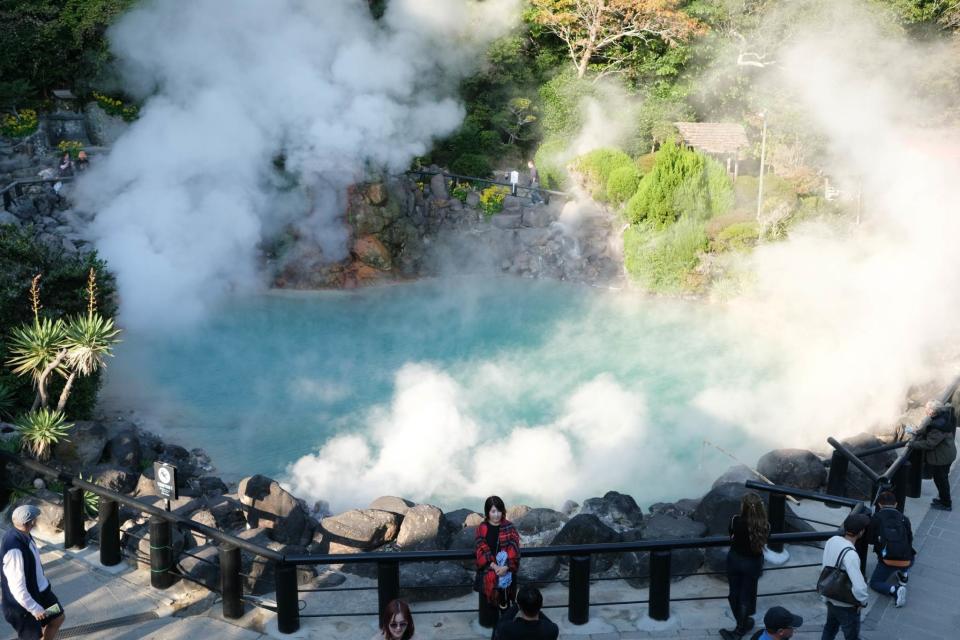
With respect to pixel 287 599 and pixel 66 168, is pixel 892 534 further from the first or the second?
pixel 66 168

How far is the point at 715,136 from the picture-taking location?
22062 millimetres

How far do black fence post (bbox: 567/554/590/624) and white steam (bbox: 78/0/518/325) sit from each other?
1110 centimetres

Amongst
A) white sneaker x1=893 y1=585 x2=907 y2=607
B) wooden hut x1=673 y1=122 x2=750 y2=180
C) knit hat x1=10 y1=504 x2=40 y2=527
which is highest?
wooden hut x1=673 y1=122 x2=750 y2=180

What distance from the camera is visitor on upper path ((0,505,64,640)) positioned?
4.91 meters

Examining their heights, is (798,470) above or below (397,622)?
below

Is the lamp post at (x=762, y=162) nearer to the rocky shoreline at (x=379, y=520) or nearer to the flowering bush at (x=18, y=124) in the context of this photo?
the rocky shoreline at (x=379, y=520)

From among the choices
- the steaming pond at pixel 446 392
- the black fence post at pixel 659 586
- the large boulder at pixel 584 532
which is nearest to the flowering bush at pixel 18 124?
the steaming pond at pixel 446 392

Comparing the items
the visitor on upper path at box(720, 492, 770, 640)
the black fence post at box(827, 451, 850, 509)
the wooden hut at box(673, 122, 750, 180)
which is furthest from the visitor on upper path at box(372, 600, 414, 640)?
the wooden hut at box(673, 122, 750, 180)

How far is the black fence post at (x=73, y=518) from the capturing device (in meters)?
6.55

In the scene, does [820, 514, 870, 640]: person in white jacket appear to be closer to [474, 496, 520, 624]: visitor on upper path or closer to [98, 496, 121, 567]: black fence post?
[474, 496, 520, 624]: visitor on upper path

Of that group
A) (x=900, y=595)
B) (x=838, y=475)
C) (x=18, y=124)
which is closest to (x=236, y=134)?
(x=18, y=124)

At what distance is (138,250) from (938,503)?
41.2 ft

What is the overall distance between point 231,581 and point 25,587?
4.16ft

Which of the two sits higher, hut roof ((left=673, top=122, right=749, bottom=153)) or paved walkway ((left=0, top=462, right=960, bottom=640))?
hut roof ((left=673, top=122, right=749, bottom=153))
